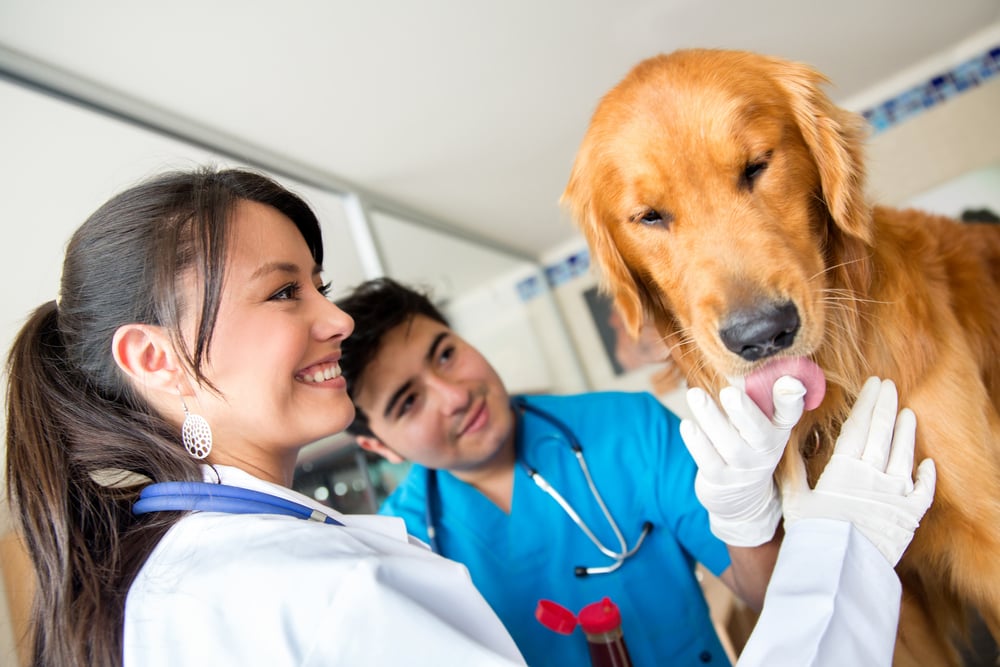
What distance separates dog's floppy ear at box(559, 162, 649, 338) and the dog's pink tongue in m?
0.29

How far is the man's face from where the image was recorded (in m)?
1.43

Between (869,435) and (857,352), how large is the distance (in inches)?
5.6

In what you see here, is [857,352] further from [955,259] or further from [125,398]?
[125,398]

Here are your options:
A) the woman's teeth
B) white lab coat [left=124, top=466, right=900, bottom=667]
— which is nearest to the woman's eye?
the woman's teeth

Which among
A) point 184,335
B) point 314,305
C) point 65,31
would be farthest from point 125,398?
point 65,31

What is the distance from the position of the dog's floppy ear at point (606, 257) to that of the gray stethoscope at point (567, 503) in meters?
0.44

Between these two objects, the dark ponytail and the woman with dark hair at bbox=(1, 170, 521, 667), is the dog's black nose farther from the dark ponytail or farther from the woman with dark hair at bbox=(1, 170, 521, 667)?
the dark ponytail

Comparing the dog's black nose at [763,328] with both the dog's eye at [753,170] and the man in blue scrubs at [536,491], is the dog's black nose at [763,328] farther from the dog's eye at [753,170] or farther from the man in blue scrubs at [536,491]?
the man in blue scrubs at [536,491]

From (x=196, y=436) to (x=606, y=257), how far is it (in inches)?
30.9

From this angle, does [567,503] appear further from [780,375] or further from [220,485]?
[220,485]

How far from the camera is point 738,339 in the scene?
900 millimetres

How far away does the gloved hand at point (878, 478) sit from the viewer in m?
0.95

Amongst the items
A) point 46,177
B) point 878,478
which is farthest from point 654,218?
point 46,177

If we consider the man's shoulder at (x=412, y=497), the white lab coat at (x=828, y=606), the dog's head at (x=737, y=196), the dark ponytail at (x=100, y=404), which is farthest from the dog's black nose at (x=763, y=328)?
the man's shoulder at (x=412, y=497)
